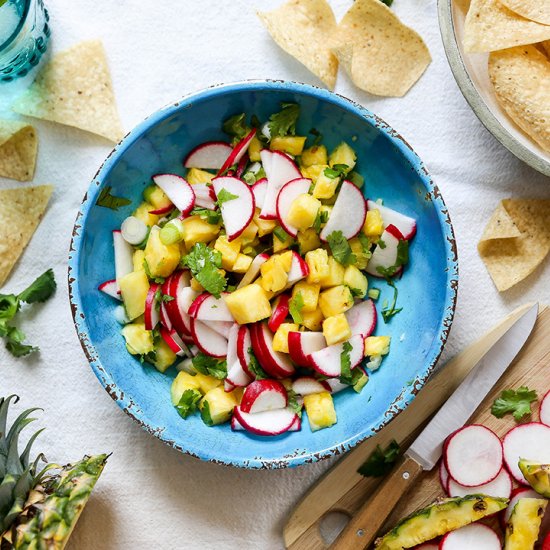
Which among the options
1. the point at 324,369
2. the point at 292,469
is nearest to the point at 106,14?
the point at 324,369

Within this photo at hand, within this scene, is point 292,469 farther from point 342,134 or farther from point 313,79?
point 313,79

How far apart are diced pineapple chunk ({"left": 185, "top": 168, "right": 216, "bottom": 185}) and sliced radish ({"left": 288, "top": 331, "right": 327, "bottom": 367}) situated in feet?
1.59

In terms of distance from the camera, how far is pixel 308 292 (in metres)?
1.96

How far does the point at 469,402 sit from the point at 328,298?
1.64 ft

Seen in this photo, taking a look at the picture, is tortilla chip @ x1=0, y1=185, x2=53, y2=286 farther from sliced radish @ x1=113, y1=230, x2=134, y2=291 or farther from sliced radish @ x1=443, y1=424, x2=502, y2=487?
sliced radish @ x1=443, y1=424, x2=502, y2=487

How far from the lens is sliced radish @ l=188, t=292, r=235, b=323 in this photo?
196cm

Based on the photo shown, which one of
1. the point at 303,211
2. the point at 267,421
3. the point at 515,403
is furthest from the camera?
the point at 515,403

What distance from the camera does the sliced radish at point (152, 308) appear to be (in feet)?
6.56

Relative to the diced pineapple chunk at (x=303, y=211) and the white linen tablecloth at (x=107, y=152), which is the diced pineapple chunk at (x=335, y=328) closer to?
the diced pineapple chunk at (x=303, y=211)

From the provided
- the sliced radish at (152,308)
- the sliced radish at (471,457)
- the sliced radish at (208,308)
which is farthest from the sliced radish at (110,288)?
the sliced radish at (471,457)

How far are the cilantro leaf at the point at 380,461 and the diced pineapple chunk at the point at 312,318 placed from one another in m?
0.42

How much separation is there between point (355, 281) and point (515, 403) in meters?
0.59

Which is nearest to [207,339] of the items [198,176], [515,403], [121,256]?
[121,256]

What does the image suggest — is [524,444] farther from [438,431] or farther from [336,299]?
[336,299]
